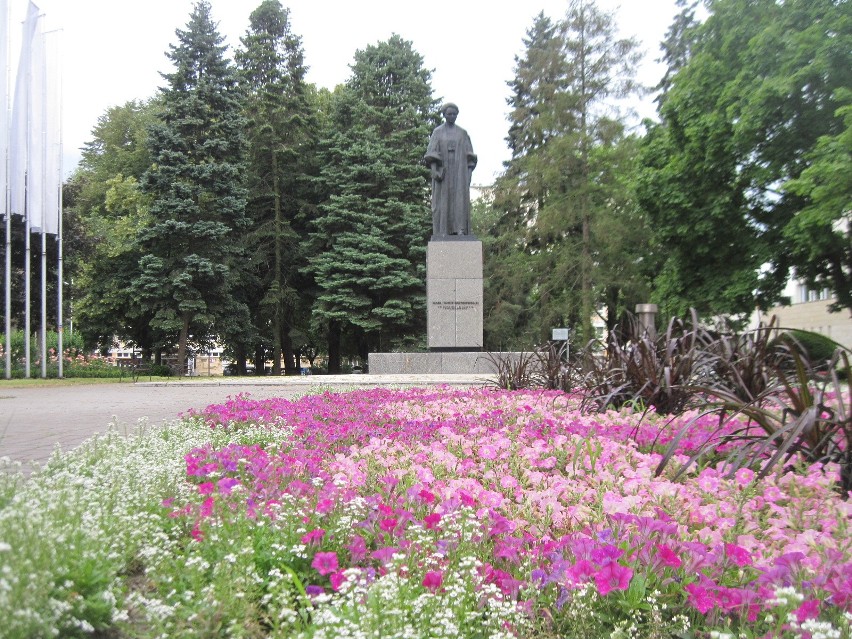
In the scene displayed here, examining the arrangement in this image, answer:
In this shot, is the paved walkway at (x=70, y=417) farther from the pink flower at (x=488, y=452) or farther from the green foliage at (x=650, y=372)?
the green foliage at (x=650, y=372)

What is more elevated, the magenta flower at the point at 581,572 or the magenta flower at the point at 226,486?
the magenta flower at the point at 226,486

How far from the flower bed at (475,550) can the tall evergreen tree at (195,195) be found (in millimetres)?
22273

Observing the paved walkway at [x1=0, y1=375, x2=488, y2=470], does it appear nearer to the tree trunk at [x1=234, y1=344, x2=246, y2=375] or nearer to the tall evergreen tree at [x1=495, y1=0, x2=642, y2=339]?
the tall evergreen tree at [x1=495, y1=0, x2=642, y2=339]

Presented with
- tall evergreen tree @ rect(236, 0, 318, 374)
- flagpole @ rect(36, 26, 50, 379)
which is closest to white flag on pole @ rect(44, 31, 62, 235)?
flagpole @ rect(36, 26, 50, 379)

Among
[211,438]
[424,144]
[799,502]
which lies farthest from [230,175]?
[799,502]

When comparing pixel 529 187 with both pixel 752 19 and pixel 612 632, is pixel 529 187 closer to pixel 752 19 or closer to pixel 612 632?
pixel 752 19

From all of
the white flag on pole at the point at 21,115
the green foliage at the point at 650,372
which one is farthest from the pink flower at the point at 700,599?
the white flag on pole at the point at 21,115

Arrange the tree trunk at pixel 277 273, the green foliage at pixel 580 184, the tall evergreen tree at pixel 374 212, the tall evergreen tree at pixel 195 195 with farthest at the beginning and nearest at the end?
the tree trunk at pixel 277 273 < the tall evergreen tree at pixel 374 212 < the tall evergreen tree at pixel 195 195 < the green foliage at pixel 580 184

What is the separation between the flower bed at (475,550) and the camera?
1527 mm

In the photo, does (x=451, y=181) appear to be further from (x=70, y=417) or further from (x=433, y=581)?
(x=433, y=581)

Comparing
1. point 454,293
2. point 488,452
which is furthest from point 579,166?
point 488,452

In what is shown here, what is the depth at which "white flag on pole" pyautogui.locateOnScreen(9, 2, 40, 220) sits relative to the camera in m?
17.8

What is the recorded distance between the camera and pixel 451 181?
54.5ft

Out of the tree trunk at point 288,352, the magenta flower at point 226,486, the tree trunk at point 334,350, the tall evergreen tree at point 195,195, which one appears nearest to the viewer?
the magenta flower at point 226,486
